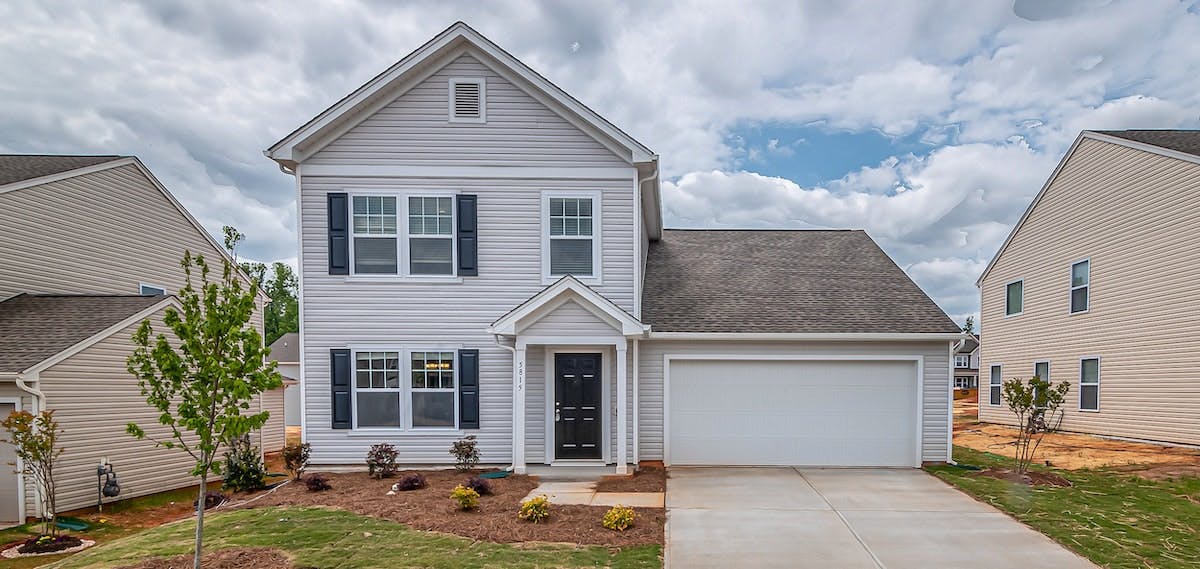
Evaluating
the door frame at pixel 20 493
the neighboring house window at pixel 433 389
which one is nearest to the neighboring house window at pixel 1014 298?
the neighboring house window at pixel 433 389

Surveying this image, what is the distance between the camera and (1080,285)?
659 inches

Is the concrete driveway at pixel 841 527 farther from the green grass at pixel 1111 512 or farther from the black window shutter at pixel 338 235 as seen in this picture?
the black window shutter at pixel 338 235

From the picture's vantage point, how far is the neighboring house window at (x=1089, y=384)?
16.1 meters

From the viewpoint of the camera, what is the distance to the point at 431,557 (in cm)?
632

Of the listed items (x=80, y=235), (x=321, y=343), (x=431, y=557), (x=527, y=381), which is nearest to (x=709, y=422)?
(x=527, y=381)

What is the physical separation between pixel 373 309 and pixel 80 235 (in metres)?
7.50

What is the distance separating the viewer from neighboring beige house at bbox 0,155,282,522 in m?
9.84

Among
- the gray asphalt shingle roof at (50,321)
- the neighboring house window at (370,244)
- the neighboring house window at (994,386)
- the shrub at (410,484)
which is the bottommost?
the neighboring house window at (994,386)

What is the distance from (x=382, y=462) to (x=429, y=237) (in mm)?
4163

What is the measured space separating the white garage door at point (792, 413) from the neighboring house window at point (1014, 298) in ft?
37.2

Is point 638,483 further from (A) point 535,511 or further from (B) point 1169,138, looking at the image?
(B) point 1169,138

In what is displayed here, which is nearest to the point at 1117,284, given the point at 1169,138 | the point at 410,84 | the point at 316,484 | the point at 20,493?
the point at 1169,138

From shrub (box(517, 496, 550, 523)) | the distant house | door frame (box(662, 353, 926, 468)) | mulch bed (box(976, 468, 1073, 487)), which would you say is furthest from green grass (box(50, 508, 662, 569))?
the distant house

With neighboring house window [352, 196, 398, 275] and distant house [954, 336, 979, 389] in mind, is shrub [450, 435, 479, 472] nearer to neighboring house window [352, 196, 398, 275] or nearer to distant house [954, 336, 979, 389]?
neighboring house window [352, 196, 398, 275]
